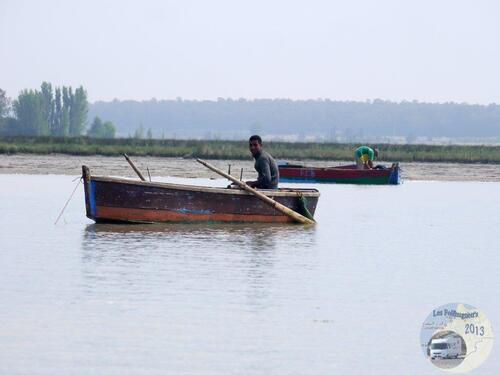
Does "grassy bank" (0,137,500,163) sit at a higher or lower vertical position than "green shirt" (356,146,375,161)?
lower

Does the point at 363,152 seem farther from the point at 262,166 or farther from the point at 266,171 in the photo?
the point at 262,166

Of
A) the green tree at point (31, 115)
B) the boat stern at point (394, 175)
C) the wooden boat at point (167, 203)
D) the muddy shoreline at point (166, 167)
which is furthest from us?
the green tree at point (31, 115)

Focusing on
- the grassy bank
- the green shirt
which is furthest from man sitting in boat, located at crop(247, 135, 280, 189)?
the grassy bank

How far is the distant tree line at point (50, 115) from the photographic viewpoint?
449 ft

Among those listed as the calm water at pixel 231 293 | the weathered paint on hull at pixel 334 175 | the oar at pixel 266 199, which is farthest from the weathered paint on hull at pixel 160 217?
the weathered paint on hull at pixel 334 175

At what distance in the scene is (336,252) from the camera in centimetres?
1984

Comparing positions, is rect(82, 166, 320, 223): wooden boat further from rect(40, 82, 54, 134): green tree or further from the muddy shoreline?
rect(40, 82, 54, 134): green tree

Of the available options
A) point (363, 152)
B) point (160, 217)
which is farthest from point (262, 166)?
point (363, 152)

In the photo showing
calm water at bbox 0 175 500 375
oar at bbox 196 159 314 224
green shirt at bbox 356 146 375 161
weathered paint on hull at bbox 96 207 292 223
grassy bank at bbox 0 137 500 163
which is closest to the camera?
calm water at bbox 0 175 500 375

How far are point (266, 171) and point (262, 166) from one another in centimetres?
18
